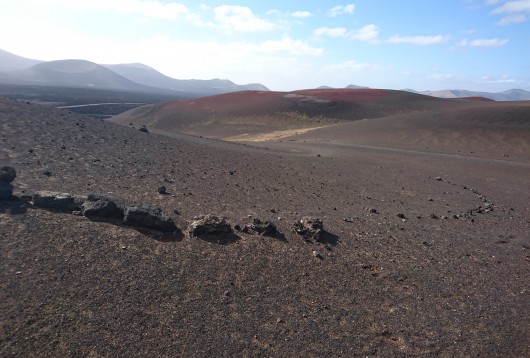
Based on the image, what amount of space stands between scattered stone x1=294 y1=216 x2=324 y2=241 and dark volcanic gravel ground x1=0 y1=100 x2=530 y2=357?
24 centimetres

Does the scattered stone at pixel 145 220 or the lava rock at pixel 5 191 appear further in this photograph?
the scattered stone at pixel 145 220

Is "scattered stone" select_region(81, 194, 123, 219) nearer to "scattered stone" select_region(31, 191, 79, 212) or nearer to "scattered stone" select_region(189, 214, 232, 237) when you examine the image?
"scattered stone" select_region(31, 191, 79, 212)

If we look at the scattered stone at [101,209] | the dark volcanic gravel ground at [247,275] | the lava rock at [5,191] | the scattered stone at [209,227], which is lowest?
the dark volcanic gravel ground at [247,275]

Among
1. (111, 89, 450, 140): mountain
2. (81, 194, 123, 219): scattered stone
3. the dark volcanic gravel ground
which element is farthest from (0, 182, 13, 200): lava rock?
(111, 89, 450, 140): mountain

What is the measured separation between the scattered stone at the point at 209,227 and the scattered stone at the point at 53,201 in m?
2.35

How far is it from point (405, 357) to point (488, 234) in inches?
254

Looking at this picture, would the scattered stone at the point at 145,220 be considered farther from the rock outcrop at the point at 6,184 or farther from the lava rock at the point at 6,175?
the lava rock at the point at 6,175

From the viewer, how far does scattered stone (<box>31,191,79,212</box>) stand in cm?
794

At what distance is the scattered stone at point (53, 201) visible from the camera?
7.94 metres

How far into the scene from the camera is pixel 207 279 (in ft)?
22.0

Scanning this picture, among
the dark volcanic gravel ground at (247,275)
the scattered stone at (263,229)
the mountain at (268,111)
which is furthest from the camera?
the mountain at (268,111)

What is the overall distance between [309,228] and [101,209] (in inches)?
163

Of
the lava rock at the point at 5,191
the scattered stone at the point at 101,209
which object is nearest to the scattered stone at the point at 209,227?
the scattered stone at the point at 101,209

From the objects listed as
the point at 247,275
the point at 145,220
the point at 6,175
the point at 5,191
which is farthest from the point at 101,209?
the point at 247,275
